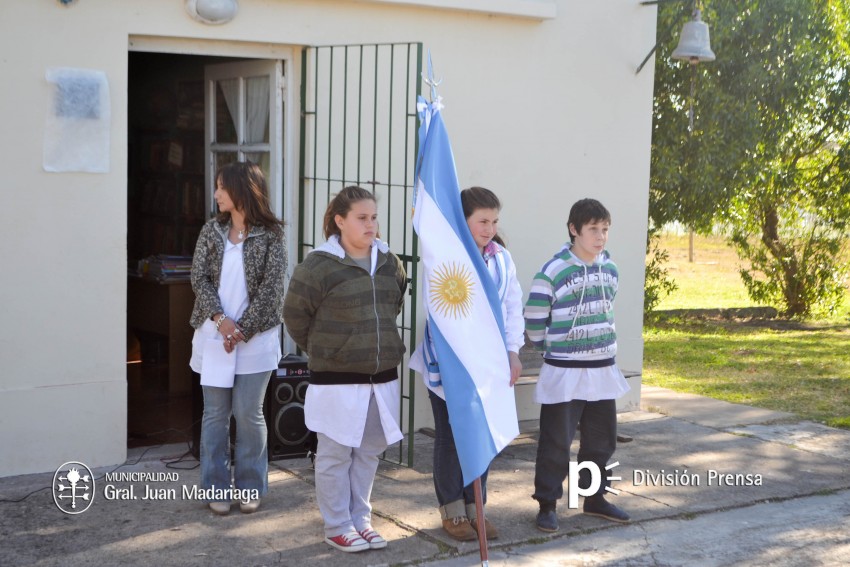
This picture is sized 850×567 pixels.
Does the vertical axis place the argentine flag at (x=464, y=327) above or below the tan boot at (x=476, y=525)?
above

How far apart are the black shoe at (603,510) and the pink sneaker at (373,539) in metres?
1.16

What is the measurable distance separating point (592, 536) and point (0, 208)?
11.4 ft

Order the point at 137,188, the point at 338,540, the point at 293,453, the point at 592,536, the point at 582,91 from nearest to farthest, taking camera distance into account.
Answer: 1. the point at 338,540
2. the point at 592,536
3. the point at 293,453
4. the point at 582,91
5. the point at 137,188

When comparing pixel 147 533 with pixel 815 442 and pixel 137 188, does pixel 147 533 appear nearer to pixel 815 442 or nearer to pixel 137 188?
pixel 815 442

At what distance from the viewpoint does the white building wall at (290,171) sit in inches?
219

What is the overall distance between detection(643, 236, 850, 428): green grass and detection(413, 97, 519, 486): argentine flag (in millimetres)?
3875

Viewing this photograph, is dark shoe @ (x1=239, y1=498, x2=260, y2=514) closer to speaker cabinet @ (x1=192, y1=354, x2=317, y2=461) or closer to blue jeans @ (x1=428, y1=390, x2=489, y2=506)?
speaker cabinet @ (x1=192, y1=354, x2=317, y2=461)

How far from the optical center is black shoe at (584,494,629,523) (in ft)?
17.4

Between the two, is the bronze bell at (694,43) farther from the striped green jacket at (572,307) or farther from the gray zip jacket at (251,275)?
the gray zip jacket at (251,275)

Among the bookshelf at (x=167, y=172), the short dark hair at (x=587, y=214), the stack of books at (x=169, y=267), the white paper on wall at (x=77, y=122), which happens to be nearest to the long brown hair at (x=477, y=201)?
the short dark hair at (x=587, y=214)

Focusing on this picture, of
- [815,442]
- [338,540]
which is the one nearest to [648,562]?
[338,540]

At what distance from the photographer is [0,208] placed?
5.50 meters

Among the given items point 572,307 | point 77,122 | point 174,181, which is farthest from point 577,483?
point 174,181

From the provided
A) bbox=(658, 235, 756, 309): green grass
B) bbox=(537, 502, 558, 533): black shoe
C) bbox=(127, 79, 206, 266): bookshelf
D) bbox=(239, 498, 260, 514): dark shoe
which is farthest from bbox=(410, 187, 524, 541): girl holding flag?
bbox=(658, 235, 756, 309): green grass
